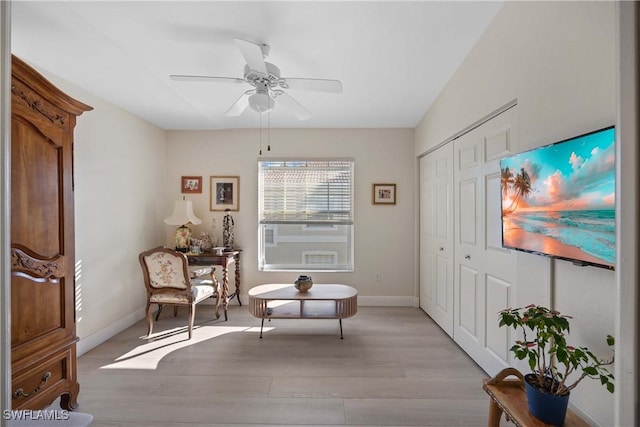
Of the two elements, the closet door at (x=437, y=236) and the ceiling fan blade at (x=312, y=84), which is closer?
the ceiling fan blade at (x=312, y=84)

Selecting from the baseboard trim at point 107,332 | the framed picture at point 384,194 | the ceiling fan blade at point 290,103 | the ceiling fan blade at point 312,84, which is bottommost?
the baseboard trim at point 107,332

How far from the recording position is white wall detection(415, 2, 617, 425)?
126 cm

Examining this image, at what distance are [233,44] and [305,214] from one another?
243 cm

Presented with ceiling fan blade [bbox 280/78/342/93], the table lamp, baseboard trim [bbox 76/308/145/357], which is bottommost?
baseboard trim [bbox 76/308/145/357]

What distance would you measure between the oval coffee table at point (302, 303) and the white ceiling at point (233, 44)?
204cm

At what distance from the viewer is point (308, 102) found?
3184 millimetres

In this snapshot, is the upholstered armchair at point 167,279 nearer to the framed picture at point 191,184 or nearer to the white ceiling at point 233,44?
the framed picture at point 191,184

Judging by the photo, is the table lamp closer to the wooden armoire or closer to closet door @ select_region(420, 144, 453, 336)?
the wooden armoire

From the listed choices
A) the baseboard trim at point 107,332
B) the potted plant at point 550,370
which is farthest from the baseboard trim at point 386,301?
the baseboard trim at point 107,332

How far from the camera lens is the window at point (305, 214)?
412cm

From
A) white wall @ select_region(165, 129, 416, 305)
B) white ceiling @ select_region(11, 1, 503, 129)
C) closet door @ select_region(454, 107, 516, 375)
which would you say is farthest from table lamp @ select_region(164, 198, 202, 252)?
closet door @ select_region(454, 107, 516, 375)

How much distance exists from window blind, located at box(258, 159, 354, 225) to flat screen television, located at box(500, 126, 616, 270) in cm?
248

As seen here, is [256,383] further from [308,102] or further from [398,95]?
[398,95]

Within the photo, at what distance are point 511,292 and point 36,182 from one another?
2971 mm
